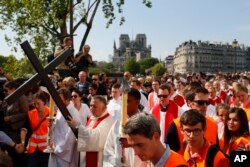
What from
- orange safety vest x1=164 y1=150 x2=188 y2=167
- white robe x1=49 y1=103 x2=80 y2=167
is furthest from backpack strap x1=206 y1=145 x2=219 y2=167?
white robe x1=49 y1=103 x2=80 y2=167

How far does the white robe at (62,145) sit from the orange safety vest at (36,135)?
0.42 metres

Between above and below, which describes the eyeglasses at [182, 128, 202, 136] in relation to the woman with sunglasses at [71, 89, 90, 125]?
below

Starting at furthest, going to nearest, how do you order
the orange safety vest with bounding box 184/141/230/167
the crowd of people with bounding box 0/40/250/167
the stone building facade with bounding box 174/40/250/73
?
1. the stone building facade with bounding box 174/40/250/73
2. the orange safety vest with bounding box 184/141/230/167
3. the crowd of people with bounding box 0/40/250/167

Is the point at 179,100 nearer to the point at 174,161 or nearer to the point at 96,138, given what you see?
the point at 96,138

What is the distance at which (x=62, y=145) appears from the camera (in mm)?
6488

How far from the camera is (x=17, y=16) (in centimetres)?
2330

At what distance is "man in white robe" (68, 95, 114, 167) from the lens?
587 cm

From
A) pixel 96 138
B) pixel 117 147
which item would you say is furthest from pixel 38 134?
pixel 117 147

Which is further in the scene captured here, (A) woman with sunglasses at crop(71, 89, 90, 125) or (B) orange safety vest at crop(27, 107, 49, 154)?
(A) woman with sunglasses at crop(71, 89, 90, 125)

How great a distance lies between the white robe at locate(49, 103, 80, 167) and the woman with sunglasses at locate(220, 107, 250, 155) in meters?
2.49

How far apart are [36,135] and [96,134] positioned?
1472 mm

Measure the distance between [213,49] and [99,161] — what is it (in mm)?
192744

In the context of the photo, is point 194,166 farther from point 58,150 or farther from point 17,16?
point 17,16

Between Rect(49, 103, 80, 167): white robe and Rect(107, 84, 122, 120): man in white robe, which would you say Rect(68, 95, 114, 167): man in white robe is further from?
Rect(107, 84, 122, 120): man in white robe
